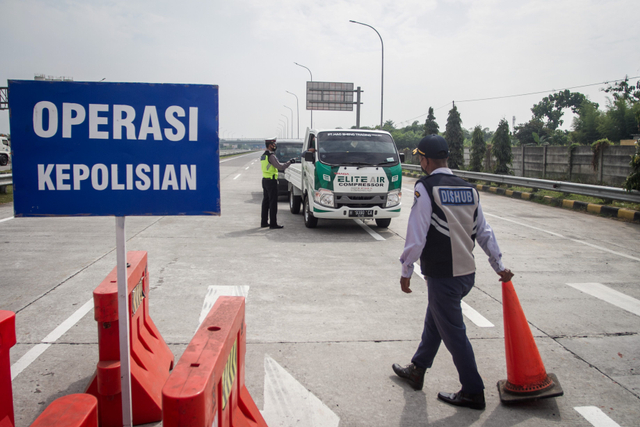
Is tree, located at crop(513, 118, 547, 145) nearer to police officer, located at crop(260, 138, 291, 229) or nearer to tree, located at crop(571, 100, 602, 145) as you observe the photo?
tree, located at crop(571, 100, 602, 145)

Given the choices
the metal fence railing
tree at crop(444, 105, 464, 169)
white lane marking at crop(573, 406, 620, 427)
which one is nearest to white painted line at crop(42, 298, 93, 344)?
white lane marking at crop(573, 406, 620, 427)

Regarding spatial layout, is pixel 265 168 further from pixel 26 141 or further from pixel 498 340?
pixel 26 141

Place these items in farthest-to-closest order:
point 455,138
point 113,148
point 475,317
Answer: point 455,138
point 475,317
point 113,148

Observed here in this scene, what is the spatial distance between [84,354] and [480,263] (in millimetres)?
5632

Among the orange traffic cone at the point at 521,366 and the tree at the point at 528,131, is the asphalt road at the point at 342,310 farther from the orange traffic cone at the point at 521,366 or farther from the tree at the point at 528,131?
the tree at the point at 528,131

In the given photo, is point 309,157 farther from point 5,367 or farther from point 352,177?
point 5,367

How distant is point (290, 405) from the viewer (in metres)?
3.38

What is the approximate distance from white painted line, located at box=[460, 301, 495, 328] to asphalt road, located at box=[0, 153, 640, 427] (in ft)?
0.20

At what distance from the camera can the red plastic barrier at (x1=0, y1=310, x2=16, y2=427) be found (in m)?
2.42

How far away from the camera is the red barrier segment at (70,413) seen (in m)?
1.79

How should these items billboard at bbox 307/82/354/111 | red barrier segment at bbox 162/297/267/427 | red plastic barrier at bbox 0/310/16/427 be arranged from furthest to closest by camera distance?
1. billboard at bbox 307/82/354/111
2. red plastic barrier at bbox 0/310/16/427
3. red barrier segment at bbox 162/297/267/427

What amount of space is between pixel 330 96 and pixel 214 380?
137 ft

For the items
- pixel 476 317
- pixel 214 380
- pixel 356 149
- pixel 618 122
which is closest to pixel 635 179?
pixel 356 149

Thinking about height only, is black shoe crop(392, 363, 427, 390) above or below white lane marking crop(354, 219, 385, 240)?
below
